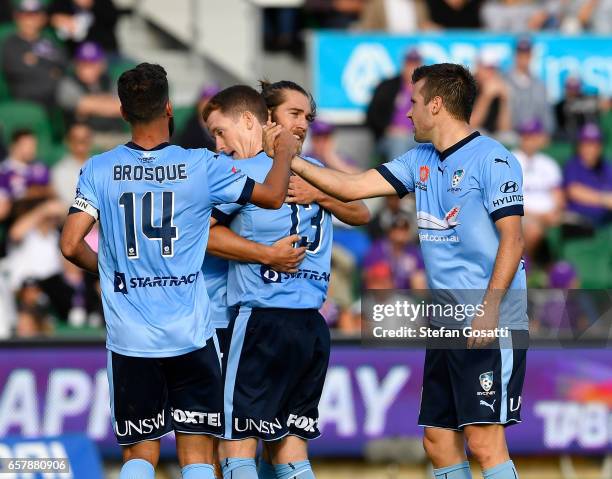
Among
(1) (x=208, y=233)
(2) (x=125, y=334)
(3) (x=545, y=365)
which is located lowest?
(3) (x=545, y=365)

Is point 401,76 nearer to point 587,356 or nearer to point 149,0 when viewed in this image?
point 149,0

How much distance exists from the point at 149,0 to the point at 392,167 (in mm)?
8767

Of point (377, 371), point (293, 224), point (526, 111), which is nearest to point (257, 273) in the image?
point (293, 224)

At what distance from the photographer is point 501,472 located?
21.0 ft

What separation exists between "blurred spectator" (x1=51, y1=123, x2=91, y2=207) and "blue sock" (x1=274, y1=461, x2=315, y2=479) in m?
5.65

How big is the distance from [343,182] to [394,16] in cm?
787

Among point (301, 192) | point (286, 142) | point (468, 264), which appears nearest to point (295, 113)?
point (301, 192)

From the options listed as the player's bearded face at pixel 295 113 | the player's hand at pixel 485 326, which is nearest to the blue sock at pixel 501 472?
the player's hand at pixel 485 326

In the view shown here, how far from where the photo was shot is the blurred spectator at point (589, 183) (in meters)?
13.1

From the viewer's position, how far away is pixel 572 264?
41.4 feet

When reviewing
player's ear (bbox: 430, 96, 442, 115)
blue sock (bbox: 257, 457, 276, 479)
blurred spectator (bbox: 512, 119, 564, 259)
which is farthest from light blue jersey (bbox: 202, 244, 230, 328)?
blurred spectator (bbox: 512, 119, 564, 259)

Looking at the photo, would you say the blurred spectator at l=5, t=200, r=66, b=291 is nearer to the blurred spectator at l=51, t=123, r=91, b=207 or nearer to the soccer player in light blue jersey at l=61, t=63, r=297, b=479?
the blurred spectator at l=51, t=123, r=91, b=207

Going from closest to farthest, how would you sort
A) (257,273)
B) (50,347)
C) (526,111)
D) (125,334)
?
(125,334)
(257,273)
(50,347)
(526,111)

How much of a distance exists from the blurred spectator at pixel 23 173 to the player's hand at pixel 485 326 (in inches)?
246
